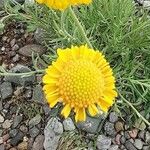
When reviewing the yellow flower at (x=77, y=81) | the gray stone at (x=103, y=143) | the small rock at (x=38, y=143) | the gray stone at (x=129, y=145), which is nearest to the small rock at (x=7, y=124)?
the small rock at (x=38, y=143)

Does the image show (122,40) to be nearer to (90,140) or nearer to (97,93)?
(90,140)

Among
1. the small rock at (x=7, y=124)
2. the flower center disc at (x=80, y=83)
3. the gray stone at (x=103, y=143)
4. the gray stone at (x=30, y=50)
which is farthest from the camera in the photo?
the gray stone at (x=30, y=50)

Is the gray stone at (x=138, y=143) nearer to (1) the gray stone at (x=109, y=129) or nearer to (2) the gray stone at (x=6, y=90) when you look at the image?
(1) the gray stone at (x=109, y=129)

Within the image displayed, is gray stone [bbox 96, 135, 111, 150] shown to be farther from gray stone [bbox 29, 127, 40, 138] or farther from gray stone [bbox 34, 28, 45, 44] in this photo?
gray stone [bbox 34, 28, 45, 44]

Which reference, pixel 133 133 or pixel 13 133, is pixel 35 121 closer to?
pixel 13 133

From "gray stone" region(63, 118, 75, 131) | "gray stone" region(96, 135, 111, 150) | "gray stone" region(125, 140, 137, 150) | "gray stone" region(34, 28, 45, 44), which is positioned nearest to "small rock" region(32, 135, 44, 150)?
"gray stone" region(63, 118, 75, 131)

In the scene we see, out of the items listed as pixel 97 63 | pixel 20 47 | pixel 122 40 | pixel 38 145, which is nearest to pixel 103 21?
pixel 122 40
